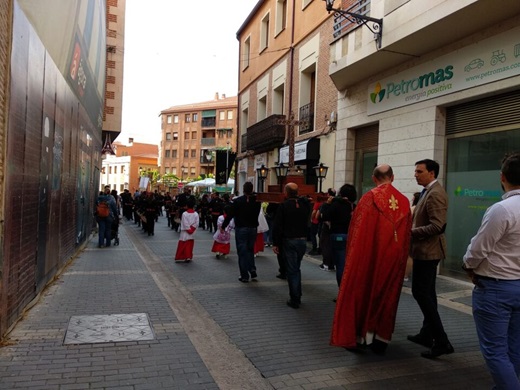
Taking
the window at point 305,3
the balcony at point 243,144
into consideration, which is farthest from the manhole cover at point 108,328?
the balcony at point 243,144

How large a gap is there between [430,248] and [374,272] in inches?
24.5

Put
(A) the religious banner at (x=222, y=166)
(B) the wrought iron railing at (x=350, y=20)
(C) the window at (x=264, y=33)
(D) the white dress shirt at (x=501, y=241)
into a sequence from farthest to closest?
(A) the religious banner at (x=222, y=166) < (C) the window at (x=264, y=33) < (B) the wrought iron railing at (x=350, y=20) < (D) the white dress shirt at (x=501, y=241)

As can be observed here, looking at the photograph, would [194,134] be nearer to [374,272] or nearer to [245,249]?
[245,249]

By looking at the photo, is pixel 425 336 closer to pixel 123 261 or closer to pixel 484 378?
pixel 484 378

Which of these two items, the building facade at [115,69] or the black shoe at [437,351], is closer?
the black shoe at [437,351]

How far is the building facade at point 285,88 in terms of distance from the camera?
51.2 feet

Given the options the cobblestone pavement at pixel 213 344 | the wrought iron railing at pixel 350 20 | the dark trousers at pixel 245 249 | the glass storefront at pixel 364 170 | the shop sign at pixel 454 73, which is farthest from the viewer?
the glass storefront at pixel 364 170

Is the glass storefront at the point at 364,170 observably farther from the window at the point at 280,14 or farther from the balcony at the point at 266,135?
the window at the point at 280,14

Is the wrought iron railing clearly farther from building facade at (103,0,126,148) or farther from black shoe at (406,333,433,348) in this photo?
building facade at (103,0,126,148)

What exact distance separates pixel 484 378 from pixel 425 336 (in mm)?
854

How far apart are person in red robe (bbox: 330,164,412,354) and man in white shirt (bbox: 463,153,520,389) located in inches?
48.8

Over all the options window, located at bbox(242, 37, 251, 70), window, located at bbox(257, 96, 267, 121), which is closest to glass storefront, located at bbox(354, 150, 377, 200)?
window, located at bbox(257, 96, 267, 121)

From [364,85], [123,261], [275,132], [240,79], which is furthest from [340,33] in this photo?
[240,79]

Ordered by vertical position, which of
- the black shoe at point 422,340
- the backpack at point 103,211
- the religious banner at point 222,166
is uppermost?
the religious banner at point 222,166
